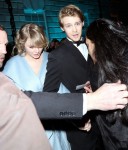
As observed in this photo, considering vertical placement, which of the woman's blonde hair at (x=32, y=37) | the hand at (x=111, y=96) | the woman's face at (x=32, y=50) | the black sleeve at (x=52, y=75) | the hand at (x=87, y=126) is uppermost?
the woman's blonde hair at (x=32, y=37)

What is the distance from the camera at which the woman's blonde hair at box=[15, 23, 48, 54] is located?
9.61 feet

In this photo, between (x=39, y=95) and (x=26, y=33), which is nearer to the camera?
(x=39, y=95)

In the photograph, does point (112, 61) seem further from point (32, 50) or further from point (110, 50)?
point (32, 50)

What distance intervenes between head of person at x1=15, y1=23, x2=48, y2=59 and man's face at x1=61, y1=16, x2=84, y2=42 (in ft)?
1.04

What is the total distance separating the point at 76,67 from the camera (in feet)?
8.54

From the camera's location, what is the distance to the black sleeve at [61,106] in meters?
1.37

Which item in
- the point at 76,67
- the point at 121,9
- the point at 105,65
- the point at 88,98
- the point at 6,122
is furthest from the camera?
the point at 121,9

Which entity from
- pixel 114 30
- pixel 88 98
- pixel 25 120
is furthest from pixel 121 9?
pixel 25 120

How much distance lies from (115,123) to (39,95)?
1.87 ft

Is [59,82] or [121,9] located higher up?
[121,9]

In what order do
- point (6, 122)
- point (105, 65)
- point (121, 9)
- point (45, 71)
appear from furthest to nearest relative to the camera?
point (121, 9), point (45, 71), point (105, 65), point (6, 122)

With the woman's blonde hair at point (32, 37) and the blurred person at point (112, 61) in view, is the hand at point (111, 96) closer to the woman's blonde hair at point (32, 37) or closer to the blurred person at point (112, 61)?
the blurred person at point (112, 61)

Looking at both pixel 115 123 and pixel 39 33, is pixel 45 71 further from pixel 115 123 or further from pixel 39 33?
pixel 115 123

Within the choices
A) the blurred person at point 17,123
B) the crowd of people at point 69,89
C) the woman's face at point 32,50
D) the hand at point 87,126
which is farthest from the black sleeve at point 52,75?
the blurred person at point 17,123
